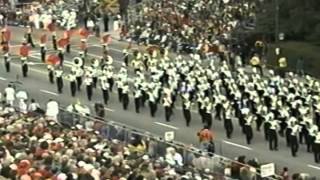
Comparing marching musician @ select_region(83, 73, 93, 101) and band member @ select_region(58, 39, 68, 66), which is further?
band member @ select_region(58, 39, 68, 66)

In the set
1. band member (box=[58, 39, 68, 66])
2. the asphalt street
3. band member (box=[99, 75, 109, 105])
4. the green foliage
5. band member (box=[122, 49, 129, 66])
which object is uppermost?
the green foliage

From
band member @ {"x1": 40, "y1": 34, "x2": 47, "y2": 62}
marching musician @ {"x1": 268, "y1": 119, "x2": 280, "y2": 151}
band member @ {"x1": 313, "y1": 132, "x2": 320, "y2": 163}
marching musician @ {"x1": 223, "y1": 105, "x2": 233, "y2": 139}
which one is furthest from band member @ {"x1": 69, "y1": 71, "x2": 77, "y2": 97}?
band member @ {"x1": 313, "y1": 132, "x2": 320, "y2": 163}

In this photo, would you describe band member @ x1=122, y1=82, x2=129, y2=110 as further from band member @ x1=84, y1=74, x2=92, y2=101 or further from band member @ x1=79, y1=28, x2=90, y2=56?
band member @ x1=79, y1=28, x2=90, y2=56

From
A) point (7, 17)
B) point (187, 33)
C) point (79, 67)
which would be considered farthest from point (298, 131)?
point (7, 17)

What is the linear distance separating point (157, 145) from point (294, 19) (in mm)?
22162

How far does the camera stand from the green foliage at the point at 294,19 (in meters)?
47.9

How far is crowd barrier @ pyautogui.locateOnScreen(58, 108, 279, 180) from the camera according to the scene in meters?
25.4

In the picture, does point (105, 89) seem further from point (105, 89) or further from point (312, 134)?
point (312, 134)

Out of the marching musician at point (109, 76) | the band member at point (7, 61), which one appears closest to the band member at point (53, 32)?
the band member at point (7, 61)

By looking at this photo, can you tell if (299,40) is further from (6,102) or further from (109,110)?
(6,102)

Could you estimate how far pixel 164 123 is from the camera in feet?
117

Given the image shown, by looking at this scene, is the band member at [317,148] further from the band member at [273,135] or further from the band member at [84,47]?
the band member at [84,47]

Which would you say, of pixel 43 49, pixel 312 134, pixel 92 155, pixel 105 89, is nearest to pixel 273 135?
pixel 312 134

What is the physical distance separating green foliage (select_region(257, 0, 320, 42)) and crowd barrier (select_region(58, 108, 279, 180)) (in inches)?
729
